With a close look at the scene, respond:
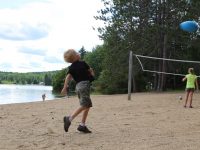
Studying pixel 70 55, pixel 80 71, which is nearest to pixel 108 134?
pixel 80 71

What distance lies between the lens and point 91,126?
428 inches

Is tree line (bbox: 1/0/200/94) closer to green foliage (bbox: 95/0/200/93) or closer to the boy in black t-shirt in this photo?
green foliage (bbox: 95/0/200/93)

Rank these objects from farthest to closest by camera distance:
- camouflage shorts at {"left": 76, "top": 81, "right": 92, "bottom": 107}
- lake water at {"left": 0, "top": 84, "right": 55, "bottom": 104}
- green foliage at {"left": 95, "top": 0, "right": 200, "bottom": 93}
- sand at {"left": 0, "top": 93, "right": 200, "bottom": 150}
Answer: lake water at {"left": 0, "top": 84, "right": 55, "bottom": 104} → green foliage at {"left": 95, "top": 0, "right": 200, "bottom": 93} → camouflage shorts at {"left": 76, "top": 81, "right": 92, "bottom": 107} → sand at {"left": 0, "top": 93, "right": 200, "bottom": 150}

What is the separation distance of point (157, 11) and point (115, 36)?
4696 mm

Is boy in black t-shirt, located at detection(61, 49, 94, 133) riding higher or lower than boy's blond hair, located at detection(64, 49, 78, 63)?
lower

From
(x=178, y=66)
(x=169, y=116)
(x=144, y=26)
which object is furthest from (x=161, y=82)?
(x=169, y=116)

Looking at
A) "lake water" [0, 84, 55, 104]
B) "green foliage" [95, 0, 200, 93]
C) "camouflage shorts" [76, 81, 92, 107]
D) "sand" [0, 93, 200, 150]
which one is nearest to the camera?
"sand" [0, 93, 200, 150]

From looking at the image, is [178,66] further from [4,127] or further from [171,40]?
[4,127]

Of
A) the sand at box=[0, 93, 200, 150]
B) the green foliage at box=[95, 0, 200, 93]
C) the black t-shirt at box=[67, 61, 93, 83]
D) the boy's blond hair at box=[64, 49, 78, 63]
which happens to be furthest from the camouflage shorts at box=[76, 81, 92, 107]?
the green foliage at box=[95, 0, 200, 93]

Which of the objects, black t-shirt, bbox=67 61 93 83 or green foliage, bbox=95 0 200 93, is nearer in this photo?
black t-shirt, bbox=67 61 93 83

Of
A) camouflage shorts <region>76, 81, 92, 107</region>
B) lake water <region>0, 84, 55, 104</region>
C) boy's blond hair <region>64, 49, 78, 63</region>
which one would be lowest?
lake water <region>0, 84, 55, 104</region>

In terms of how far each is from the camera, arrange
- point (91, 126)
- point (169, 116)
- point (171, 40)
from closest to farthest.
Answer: point (91, 126) → point (169, 116) → point (171, 40)

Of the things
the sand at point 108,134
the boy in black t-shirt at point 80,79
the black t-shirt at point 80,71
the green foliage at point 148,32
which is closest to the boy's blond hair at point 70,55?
the boy in black t-shirt at point 80,79

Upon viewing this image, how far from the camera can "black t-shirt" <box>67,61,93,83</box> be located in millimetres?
9633
